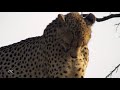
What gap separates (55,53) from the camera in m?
5.64

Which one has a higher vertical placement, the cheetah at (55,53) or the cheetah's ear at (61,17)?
the cheetah's ear at (61,17)

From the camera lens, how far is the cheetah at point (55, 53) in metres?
5.42

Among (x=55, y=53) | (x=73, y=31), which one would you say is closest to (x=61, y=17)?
(x=73, y=31)

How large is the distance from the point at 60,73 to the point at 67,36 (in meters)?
0.57

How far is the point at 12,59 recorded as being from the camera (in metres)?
5.73

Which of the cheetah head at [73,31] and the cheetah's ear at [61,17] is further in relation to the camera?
the cheetah's ear at [61,17]

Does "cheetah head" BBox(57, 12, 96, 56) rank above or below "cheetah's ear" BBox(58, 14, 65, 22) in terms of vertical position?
below

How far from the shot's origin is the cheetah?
5422 millimetres

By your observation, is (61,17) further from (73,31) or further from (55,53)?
(55,53)

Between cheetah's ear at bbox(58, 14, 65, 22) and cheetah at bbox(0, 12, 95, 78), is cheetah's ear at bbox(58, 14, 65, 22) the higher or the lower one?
the higher one

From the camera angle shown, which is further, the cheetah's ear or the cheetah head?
the cheetah's ear
